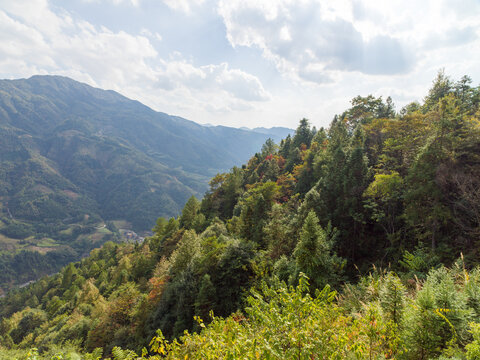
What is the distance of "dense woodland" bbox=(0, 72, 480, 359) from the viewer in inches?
226

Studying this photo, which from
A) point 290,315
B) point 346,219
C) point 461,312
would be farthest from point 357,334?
point 346,219

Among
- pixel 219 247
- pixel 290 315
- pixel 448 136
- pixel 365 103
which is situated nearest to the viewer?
pixel 290 315

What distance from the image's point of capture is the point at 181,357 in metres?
6.39

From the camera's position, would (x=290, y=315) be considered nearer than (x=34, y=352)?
No

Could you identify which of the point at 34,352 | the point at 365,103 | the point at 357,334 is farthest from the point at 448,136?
the point at 365,103

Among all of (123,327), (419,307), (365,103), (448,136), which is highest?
(365,103)

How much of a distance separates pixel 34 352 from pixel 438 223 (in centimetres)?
2558

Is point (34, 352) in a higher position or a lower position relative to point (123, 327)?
higher

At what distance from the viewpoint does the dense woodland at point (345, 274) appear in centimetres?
575

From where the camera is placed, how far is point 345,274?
21750 millimetres

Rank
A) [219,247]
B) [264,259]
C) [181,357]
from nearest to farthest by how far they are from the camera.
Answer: [181,357] → [264,259] → [219,247]

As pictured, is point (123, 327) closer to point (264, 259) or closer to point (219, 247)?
point (219, 247)

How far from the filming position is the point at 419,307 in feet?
20.0

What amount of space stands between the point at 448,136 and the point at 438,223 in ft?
23.7
